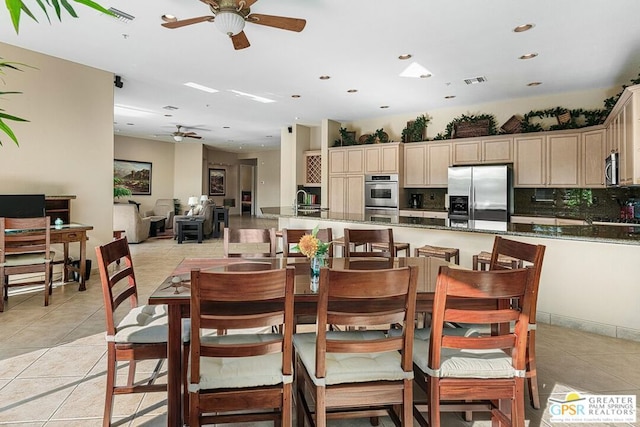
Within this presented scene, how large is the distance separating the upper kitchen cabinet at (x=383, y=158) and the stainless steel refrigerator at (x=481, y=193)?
111 cm

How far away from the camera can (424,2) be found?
131 inches

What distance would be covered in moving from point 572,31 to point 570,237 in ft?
7.32

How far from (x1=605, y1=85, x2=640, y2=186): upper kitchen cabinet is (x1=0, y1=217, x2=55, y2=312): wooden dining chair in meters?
6.22

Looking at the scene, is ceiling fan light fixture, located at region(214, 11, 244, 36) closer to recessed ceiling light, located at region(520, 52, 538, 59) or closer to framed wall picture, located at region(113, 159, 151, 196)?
recessed ceiling light, located at region(520, 52, 538, 59)

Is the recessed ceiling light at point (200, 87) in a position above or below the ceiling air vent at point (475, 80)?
above

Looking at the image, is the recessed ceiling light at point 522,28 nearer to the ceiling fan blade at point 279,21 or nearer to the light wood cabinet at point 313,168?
the ceiling fan blade at point 279,21

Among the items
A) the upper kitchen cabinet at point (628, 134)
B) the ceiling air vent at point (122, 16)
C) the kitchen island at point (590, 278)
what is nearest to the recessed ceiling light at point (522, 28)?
the upper kitchen cabinet at point (628, 134)

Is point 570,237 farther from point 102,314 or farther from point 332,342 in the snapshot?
point 102,314

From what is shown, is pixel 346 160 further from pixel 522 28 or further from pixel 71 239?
pixel 71 239

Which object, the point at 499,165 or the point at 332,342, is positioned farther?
the point at 499,165

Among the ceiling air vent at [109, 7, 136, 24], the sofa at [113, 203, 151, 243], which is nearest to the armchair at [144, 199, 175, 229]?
the sofa at [113, 203, 151, 243]

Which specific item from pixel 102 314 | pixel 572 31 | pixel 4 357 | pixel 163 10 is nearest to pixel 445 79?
pixel 572 31

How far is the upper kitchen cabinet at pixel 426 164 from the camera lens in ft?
22.5

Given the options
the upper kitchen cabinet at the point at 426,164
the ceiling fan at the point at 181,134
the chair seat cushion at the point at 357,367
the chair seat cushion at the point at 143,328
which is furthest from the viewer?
the ceiling fan at the point at 181,134
